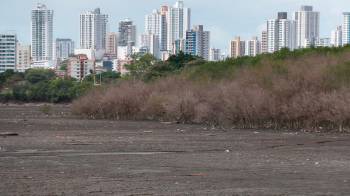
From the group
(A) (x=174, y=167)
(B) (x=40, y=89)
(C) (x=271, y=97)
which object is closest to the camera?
(A) (x=174, y=167)

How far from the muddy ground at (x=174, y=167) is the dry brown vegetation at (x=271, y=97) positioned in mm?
14049

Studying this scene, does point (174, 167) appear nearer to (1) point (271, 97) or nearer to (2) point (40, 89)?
(1) point (271, 97)

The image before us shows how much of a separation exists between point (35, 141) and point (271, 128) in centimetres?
2372

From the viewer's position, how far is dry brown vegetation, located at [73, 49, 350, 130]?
202 ft

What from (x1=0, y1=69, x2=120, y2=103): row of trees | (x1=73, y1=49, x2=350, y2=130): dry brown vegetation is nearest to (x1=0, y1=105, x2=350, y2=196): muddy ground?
(x1=73, y1=49, x2=350, y2=130): dry brown vegetation

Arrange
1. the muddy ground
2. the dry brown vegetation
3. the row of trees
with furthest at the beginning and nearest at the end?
the row of trees, the dry brown vegetation, the muddy ground

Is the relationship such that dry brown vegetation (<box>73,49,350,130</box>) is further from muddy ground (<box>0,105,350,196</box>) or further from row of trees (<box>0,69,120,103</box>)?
row of trees (<box>0,69,120,103</box>)

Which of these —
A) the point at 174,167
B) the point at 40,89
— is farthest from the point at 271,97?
the point at 40,89

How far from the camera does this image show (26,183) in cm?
2355

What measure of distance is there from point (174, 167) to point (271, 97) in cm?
3845

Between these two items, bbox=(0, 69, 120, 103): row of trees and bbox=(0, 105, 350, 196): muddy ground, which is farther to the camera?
bbox=(0, 69, 120, 103): row of trees

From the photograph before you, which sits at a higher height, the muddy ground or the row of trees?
the row of trees

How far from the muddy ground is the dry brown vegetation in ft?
46.1

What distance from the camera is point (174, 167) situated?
2923 cm
